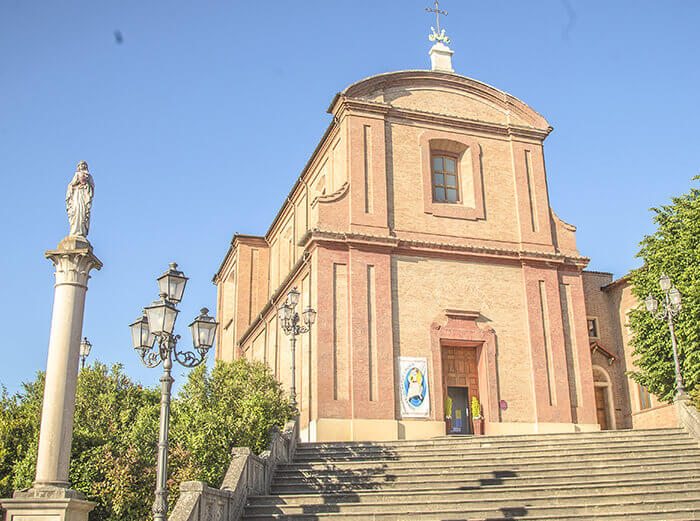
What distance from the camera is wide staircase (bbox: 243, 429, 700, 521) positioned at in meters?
11.9

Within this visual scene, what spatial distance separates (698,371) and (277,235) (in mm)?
19868

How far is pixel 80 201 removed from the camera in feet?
39.6

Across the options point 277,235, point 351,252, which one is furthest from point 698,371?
point 277,235

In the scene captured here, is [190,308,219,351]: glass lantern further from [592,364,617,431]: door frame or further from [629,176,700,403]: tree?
[592,364,617,431]: door frame

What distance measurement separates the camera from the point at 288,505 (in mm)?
12242

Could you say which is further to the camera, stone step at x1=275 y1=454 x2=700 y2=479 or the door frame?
the door frame

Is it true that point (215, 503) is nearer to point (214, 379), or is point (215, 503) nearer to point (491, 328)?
point (214, 379)

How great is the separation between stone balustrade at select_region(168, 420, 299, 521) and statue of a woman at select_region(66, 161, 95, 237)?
15.4ft

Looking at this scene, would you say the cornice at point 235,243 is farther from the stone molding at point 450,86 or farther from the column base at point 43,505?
the column base at point 43,505

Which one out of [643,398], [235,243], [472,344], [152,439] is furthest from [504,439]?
[235,243]

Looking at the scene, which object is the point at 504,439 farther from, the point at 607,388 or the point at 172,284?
the point at 607,388

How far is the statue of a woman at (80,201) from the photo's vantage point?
11.9 meters

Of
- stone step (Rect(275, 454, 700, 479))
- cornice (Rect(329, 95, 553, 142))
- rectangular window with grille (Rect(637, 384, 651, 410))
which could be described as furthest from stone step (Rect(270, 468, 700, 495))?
Answer: cornice (Rect(329, 95, 553, 142))

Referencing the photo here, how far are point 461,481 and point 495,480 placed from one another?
2.24ft
